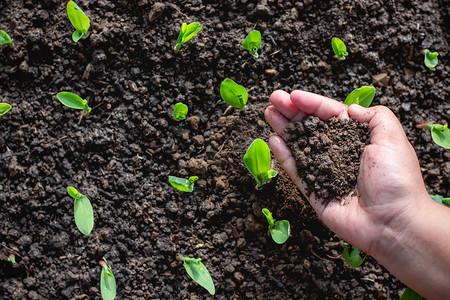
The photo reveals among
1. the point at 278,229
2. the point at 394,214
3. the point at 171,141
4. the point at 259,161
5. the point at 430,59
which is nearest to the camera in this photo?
the point at 394,214

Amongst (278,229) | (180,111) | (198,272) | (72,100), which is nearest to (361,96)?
(278,229)

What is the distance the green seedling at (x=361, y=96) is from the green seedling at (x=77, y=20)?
3.80 ft

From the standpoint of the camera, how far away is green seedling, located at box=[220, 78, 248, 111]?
162 cm

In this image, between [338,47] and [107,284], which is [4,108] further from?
[338,47]

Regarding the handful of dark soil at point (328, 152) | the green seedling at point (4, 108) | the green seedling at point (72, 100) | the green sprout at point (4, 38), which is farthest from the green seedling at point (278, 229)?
the green sprout at point (4, 38)

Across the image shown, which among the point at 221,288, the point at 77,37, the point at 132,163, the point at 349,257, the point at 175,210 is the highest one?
the point at 77,37

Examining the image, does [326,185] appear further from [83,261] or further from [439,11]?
[439,11]

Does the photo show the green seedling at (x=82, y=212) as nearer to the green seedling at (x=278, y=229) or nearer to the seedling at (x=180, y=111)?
the seedling at (x=180, y=111)

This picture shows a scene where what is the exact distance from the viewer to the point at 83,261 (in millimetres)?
1680

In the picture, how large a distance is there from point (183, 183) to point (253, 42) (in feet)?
2.21

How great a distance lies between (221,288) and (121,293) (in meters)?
0.42

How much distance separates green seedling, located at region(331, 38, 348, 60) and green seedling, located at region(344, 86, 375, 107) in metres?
0.23

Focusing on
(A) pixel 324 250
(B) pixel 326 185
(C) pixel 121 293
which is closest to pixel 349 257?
(A) pixel 324 250

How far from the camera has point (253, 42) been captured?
171 cm
